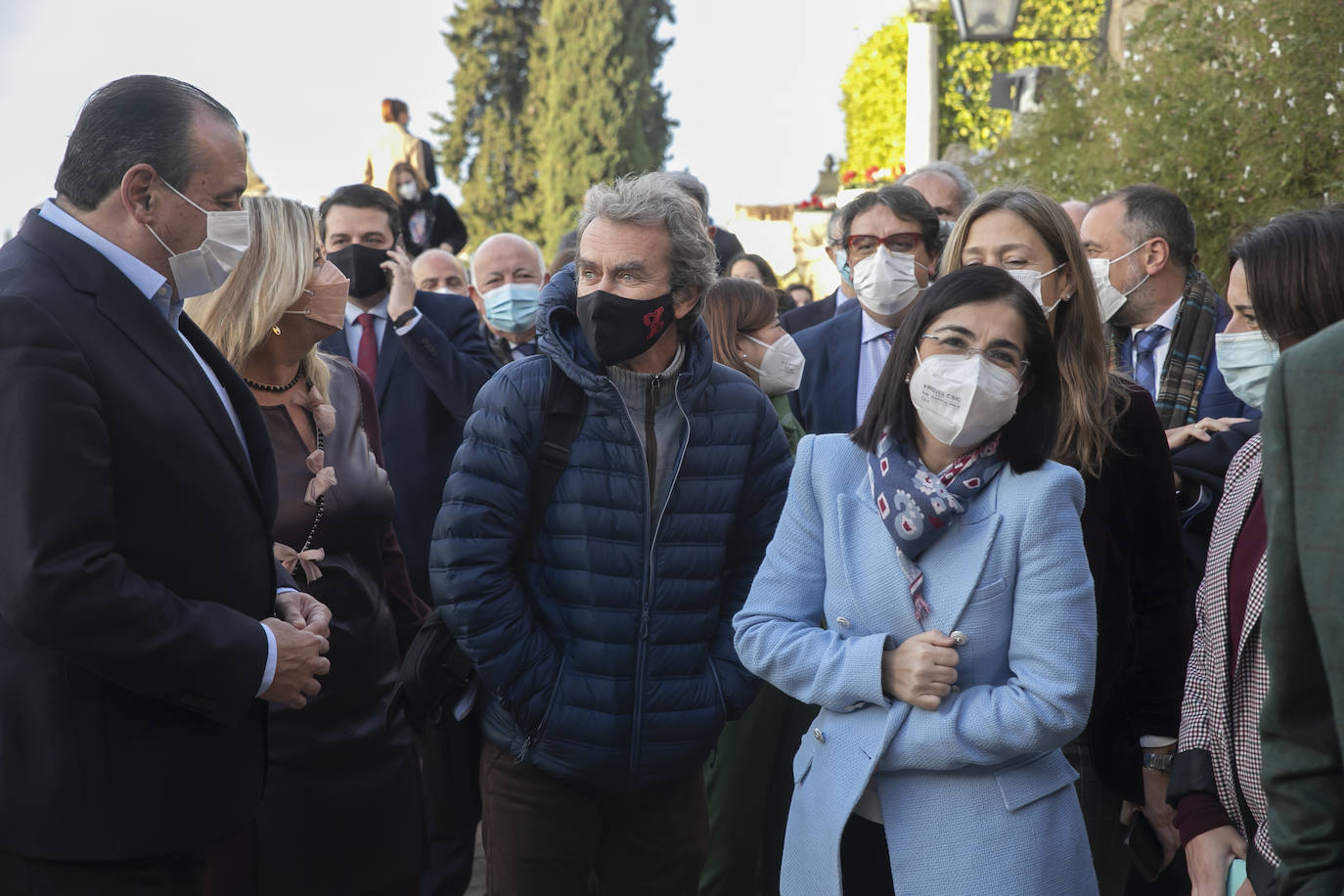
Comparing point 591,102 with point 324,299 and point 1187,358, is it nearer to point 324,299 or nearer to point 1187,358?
point 1187,358

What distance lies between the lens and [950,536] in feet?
8.53

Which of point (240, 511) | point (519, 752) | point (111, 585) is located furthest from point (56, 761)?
point (519, 752)

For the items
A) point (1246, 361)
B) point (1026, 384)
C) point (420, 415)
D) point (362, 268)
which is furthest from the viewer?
point (362, 268)

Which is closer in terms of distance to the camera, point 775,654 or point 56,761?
point 56,761

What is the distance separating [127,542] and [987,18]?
7.46 metres

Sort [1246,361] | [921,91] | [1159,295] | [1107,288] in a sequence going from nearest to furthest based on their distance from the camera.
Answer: [1246,361]
[1107,288]
[1159,295]
[921,91]

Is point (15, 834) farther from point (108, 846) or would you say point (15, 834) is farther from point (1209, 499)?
point (1209, 499)

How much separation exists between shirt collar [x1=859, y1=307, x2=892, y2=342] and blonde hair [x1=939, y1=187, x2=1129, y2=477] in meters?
0.99

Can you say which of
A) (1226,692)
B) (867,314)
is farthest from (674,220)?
A: (1226,692)

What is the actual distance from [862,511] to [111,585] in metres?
1.46

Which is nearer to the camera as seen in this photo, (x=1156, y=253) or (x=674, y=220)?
(x=674, y=220)

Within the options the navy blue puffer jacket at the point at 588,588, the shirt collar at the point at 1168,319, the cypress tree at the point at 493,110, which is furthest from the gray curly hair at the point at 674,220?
the cypress tree at the point at 493,110

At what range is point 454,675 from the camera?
3.24m

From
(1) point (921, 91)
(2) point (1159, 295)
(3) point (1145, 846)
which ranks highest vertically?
(1) point (921, 91)
